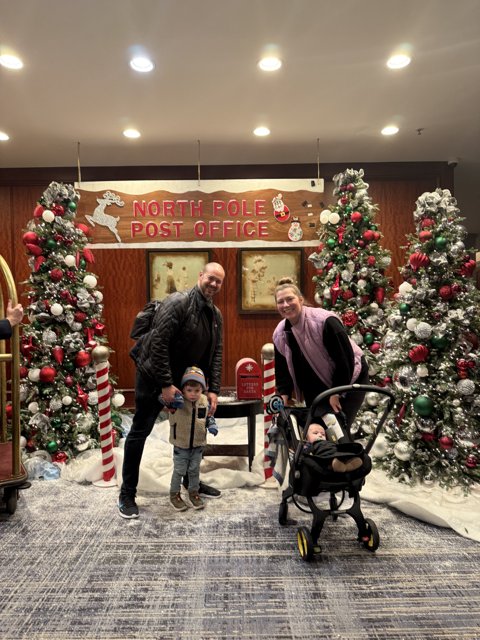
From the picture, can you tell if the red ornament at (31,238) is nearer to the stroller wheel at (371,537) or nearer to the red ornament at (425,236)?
the red ornament at (425,236)

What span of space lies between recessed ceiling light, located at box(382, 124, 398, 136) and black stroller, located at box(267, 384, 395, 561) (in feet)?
11.3

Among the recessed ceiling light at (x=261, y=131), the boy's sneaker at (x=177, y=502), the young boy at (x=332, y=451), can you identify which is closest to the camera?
the young boy at (x=332, y=451)

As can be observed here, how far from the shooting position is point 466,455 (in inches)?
131

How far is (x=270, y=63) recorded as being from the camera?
3406 millimetres

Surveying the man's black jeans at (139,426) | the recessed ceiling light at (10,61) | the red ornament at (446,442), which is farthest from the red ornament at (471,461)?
the recessed ceiling light at (10,61)

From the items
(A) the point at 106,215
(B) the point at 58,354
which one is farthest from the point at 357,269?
(B) the point at 58,354

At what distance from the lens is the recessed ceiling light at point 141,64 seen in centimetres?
335

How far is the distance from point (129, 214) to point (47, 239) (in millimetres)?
1355

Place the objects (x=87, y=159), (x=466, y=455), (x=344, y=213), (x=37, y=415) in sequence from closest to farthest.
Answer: (x=466, y=455), (x=37, y=415), (x=344, y=213), (x=87, y=159)

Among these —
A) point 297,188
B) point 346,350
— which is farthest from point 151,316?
point 297,188

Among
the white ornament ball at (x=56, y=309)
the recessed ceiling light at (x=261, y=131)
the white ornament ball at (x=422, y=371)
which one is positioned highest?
the recessed ceiling light at (x=261, y=131)

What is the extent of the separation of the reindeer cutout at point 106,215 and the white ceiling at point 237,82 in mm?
600

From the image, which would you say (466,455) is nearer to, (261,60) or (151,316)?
(151,316)

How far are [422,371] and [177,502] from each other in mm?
2112
